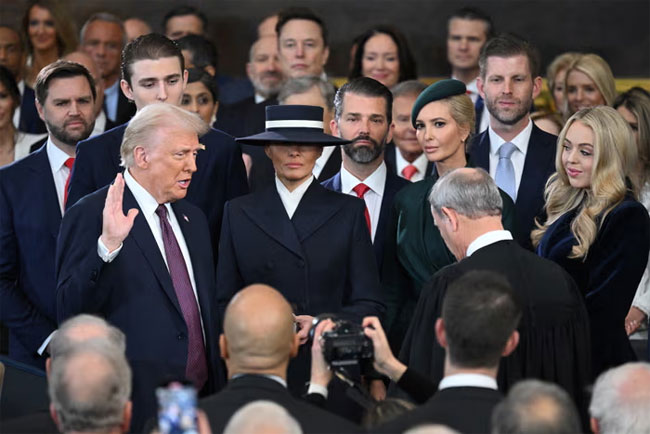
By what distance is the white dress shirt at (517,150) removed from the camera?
6.81 meters

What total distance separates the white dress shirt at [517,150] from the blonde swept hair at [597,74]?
3.32ft

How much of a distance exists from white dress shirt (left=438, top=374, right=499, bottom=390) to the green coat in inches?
67.0

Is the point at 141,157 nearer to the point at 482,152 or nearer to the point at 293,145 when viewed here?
the point at 293,145

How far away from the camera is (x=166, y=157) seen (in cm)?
532

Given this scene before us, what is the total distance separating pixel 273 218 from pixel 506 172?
5.39 feet

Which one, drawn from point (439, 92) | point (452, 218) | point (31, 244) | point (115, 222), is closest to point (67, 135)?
point (31, 244)

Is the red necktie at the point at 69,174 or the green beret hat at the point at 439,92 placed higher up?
the green beret hat at the point at 439,92

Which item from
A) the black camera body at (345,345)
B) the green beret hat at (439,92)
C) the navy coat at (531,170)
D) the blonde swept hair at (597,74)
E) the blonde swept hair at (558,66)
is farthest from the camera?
the blonde swept hair at (558,66)

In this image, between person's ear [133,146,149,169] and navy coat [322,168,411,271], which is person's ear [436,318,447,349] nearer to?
person's ear [133,146,149,169]

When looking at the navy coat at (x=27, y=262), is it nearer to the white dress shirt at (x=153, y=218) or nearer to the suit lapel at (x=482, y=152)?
the white dress shirt at (x=153, y=218)

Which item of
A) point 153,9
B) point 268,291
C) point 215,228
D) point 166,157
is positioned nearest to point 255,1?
point 153,9

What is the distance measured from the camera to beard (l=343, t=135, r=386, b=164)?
6.40 meters

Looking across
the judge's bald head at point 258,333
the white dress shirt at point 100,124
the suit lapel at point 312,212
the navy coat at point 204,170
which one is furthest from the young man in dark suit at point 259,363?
the white dress shirt at point 100,124

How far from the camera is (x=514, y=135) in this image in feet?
22.6
